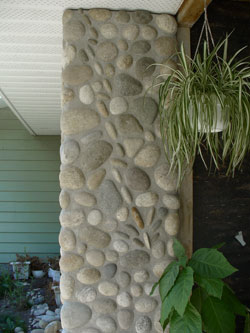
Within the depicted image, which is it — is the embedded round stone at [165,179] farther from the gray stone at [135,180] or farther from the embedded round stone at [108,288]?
the embedded round stone at [108,288]

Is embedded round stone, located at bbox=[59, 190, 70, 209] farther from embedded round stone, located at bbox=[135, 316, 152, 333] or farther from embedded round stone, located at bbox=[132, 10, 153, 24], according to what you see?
embedded round stone, located at bbox=[132, 10, 153, 24]

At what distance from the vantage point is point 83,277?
6.59 ft

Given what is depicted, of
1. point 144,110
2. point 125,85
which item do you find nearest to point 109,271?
point 144,110

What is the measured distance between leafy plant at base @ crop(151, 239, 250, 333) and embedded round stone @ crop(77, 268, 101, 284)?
44cm

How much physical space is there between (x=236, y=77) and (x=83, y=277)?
1.33 meters

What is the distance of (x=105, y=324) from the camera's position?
2012mm

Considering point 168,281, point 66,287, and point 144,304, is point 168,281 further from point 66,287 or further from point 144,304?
point 66,287

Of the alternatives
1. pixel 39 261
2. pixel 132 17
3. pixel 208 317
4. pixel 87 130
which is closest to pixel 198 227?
pixel 208 317

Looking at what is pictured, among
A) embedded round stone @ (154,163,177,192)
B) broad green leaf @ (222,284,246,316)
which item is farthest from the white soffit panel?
broad green leaf @ (222,284,246,316)

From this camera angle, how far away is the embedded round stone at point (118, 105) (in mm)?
2068

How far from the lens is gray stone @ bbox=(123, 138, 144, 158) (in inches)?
81.7

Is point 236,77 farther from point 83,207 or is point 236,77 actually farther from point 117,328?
point 117,328

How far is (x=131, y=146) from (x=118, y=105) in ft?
0.82

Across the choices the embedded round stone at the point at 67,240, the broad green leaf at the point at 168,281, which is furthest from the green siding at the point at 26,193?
the broad green leaf at the point at 168,281
